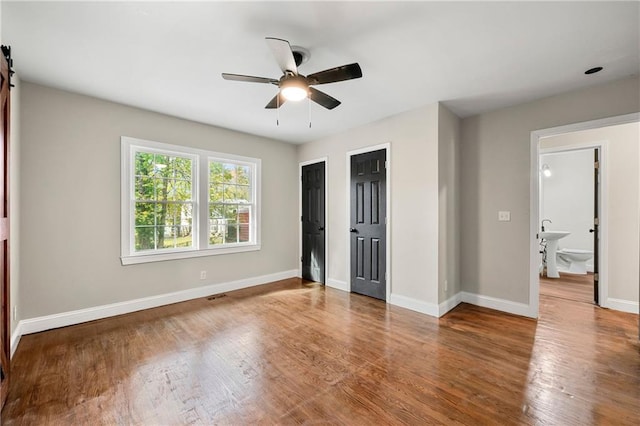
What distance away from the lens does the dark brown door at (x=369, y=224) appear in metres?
3.97

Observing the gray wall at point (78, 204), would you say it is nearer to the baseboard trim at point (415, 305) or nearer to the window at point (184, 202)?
the window at point (184, 202)

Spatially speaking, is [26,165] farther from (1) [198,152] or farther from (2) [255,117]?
(2) [255,117]

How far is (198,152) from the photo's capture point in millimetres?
4125

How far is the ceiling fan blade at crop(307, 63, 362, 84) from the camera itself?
6.69 ft

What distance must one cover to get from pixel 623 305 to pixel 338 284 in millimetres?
3638

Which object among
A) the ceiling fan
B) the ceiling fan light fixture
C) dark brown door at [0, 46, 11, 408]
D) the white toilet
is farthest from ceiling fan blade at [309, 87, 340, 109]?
the white toilet

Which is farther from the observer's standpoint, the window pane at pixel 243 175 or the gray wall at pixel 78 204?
the window pane at pixel 243 175

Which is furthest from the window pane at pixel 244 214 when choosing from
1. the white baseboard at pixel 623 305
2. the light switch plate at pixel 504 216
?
the white baseboard at pixel 623 305

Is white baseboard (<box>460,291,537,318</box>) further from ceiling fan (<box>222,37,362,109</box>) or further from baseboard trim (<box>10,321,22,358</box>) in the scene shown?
baseboard trim (<box>10,321,22,358</box>)

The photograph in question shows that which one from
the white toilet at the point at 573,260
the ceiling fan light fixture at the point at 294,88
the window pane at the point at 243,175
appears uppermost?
the ceiling fan light fixture at the point at 294,88

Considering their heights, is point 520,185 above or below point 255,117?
below

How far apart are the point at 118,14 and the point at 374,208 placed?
11.0 feet

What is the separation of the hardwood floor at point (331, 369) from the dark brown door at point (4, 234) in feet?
0.76

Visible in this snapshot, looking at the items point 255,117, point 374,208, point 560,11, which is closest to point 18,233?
point 255,117
